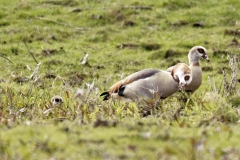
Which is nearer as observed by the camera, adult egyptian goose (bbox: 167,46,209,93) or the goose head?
the goose head

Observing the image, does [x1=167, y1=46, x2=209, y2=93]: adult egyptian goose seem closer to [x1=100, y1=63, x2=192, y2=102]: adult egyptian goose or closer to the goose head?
the goose head

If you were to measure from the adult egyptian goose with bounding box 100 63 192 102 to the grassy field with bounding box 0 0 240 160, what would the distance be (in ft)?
0.66

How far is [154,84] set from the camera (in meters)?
8.07

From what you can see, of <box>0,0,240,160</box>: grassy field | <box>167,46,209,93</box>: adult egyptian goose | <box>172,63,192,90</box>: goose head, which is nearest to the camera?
<box>0,0,240,160</box>: grassy field

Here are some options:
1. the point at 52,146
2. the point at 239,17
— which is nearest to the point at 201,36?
the point at 239,17

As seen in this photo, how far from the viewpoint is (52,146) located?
3.94 metres

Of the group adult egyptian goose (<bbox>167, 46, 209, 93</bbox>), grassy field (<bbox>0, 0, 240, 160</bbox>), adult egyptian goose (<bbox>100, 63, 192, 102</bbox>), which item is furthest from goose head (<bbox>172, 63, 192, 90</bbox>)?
adult egyptian goose (<bbox>167, 46, 209, 93</bbox>)

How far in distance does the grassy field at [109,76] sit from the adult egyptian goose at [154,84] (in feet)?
0.66

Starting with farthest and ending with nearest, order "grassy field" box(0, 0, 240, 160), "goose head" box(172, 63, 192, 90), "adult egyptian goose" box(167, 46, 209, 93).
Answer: "adult egyptian goose" box(167, 46, 209, 93) → "goose head" box(172, 63, 192, 90) → "grassy field" box(0, 0, 240, 160)

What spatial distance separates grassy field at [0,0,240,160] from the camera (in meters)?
4.03

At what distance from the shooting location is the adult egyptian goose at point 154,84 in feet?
26.5

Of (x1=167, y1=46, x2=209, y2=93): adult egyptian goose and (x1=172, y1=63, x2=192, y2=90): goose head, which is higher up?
(x1=172, y1=63, x2=192, y2=90): goose head

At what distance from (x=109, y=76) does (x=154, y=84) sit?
18.3 ft

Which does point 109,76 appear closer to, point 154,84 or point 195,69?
point 195,69
